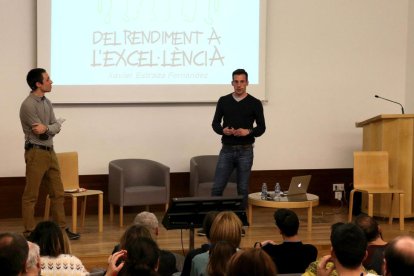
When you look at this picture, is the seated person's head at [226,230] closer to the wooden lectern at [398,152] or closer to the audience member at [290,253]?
the audience member at [290,253]

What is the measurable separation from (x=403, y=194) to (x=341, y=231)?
14.9 ft

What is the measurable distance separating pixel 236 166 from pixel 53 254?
3.68 m

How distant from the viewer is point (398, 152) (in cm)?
807

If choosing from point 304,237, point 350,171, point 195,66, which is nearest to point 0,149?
point 195,66

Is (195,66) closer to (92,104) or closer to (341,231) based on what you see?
(92,104)

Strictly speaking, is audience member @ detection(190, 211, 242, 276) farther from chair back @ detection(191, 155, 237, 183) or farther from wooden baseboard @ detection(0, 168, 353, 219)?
wooden baseboard @ detection(0, 168, 353, 219)

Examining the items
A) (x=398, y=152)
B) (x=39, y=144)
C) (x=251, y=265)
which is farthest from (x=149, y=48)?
(x=251, y=265)

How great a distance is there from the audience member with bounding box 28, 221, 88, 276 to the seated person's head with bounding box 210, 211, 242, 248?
82 centimetres

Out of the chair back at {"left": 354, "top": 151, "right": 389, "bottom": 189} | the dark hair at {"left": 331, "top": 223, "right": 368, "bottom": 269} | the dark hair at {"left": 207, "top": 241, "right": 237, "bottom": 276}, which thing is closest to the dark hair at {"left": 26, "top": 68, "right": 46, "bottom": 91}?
the chair back at {"left": 354, "top": 151, "right": 389, "bottom": 189}

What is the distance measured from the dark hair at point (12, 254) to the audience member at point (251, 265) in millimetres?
791

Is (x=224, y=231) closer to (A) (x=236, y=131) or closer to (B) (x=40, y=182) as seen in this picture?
(A) (x=236, y=131)

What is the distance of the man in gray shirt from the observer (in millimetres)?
6660

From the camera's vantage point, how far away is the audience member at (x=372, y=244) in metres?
4.09

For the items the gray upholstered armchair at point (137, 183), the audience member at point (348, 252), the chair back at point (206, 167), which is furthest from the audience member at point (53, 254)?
the chair back at point (206, 167)
